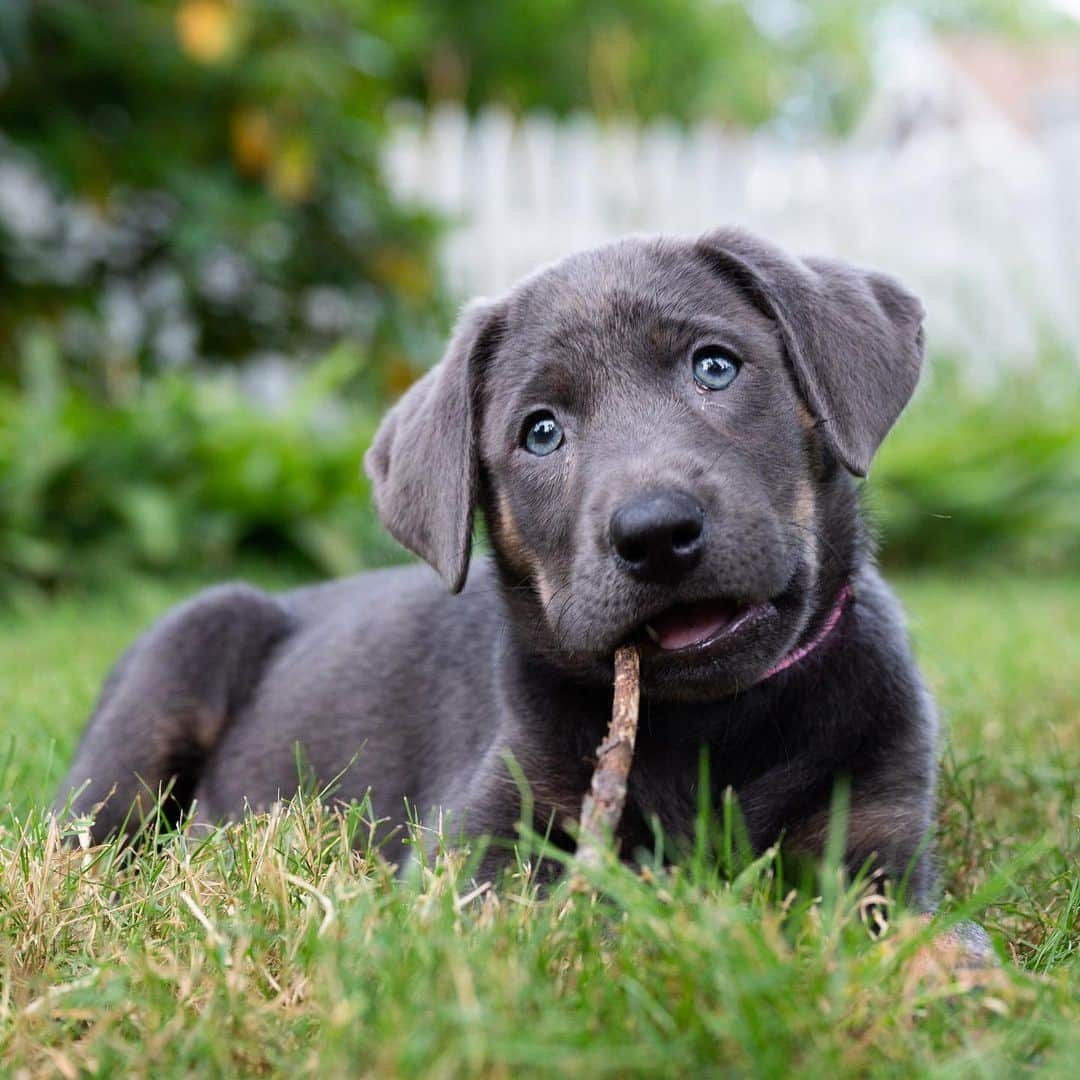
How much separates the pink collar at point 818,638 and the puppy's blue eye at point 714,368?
0.51 m

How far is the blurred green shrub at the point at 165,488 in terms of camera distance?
7359mm

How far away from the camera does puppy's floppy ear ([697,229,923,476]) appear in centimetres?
277

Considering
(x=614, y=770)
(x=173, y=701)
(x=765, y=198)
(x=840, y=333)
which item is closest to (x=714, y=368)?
(x=840, y=333)

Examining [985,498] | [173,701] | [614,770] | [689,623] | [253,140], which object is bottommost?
[985,498]

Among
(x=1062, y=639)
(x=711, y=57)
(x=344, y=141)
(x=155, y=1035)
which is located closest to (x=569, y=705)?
(x=155, y=1035)

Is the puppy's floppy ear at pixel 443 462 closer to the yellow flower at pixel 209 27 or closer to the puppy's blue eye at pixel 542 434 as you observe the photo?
the puppy's blue eye at pixel 542 434

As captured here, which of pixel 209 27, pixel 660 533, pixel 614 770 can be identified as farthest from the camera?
pixel 209 27

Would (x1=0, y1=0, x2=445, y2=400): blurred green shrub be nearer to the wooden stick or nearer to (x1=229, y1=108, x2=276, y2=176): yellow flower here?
(x1=229, y1=108, x2=276, y2=176): yellow flower

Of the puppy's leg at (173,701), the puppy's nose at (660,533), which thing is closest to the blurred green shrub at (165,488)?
the puppy's leg at (173,701)

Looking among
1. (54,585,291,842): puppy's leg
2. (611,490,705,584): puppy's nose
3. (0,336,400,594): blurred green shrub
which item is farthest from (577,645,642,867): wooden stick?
(0,336,400,594): blurred green shrub

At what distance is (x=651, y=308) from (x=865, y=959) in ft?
5.19

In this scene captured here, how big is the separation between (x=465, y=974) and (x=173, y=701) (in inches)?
99.2

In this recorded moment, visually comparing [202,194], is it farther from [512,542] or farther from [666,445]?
[666,445]

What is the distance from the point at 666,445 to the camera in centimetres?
258
